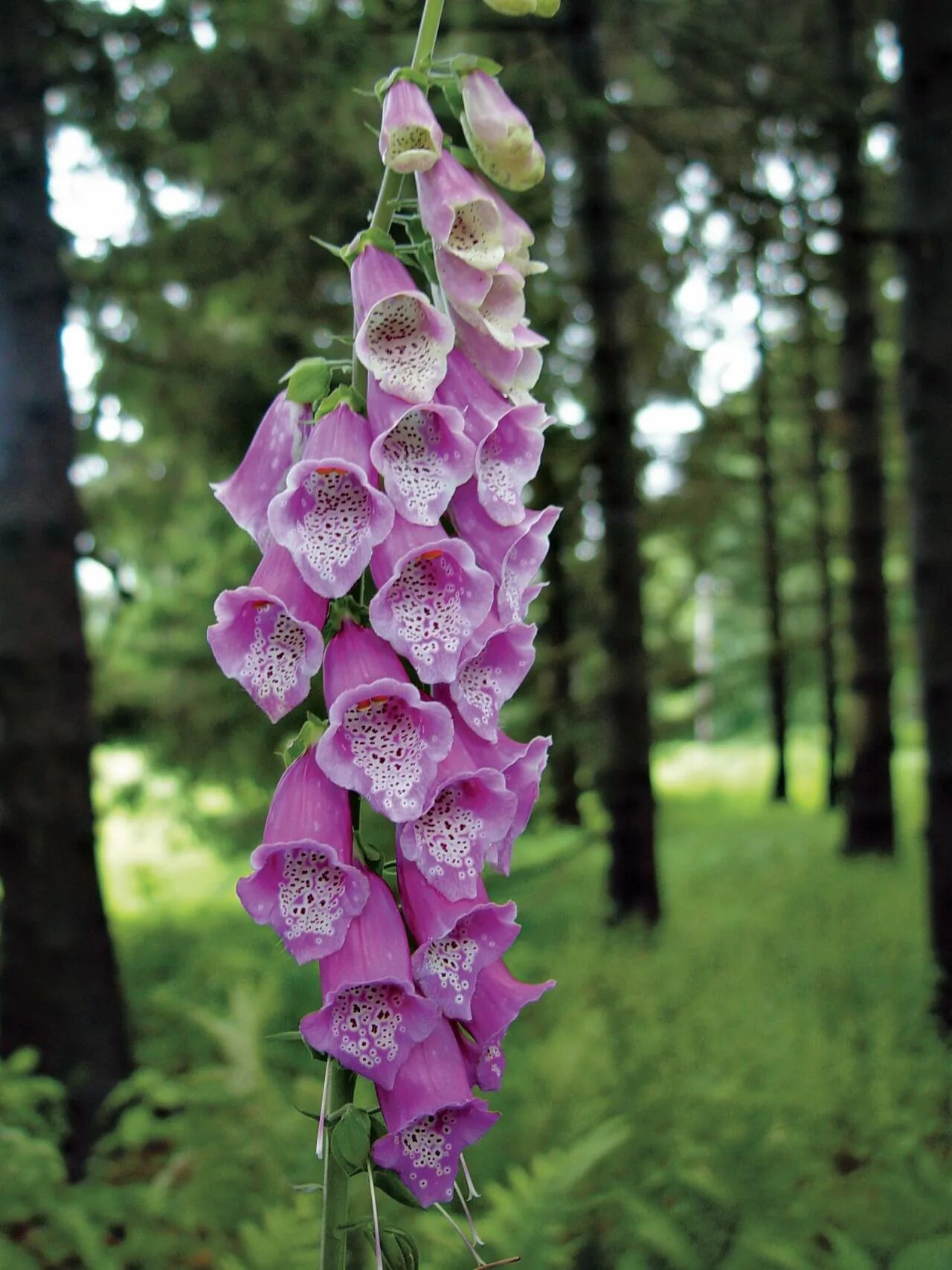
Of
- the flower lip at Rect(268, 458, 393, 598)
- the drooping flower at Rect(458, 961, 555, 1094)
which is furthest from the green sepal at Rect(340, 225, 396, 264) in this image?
the drooping flower at Rect(458, 961, 555, 1094)

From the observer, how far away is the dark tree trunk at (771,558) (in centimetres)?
1354

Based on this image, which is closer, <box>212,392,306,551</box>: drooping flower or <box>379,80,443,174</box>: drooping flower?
<box>379,80,443,174</box>: drooping flower

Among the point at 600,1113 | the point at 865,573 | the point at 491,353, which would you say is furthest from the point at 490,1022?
the point at 865,573

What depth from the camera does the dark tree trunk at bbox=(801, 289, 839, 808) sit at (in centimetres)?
1336

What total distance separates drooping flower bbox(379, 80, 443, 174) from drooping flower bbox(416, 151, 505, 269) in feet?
0.09

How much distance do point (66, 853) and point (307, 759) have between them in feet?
12.1

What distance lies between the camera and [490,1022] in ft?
5.53

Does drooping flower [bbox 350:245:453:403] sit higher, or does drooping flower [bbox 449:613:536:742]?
drooping flower [bbox 350:245:453:403]

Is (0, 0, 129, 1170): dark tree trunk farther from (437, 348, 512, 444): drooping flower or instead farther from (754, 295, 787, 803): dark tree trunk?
(754, 295, 787, 803): dark tree trunk

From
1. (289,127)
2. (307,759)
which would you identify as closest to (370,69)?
(289,127)

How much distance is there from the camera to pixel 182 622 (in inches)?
374

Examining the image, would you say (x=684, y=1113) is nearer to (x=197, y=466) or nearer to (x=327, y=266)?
(x=327, y=266)

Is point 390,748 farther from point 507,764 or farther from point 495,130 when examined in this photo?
point 495,130

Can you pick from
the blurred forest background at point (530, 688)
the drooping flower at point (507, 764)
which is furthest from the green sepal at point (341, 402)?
the blurred forest background at point (530, 688)
